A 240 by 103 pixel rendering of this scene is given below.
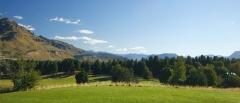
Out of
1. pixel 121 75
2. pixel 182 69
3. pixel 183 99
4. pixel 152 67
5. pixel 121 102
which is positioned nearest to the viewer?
pixel 121 102

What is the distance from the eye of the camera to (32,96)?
21.8m

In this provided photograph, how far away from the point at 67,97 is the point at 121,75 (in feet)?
285

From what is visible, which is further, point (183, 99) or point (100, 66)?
point (100, 66)

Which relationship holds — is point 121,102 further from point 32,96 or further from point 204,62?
point 204,62

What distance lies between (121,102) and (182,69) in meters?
80.6

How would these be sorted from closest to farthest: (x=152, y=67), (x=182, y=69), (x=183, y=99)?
1. (x=183, y=99)
2. (x=182, y=69)
3. (x=152, y=67)

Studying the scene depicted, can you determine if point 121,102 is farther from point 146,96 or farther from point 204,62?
point 204,62

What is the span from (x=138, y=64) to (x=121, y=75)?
47.2 meters

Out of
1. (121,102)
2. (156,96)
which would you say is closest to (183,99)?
(156,96)

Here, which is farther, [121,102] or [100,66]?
[100,66]

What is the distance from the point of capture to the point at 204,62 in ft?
522

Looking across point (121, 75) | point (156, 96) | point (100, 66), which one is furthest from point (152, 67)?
point (156, 96)

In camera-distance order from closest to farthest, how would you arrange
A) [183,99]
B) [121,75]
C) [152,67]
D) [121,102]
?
[121,102], [183,99], [121,75], [152,67]

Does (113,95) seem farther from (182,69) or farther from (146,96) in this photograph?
(182,69)
